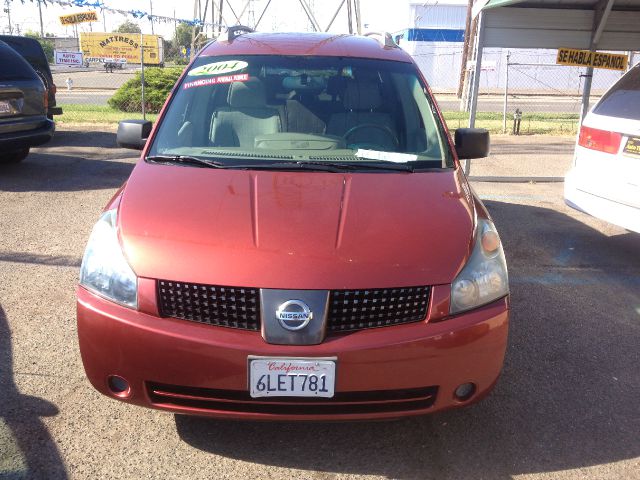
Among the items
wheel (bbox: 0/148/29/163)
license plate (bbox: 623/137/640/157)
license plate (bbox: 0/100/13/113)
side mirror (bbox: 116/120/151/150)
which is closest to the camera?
side mirror (bbox: 116/120/151/150)

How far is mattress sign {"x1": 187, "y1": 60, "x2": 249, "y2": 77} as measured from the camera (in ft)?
13.5

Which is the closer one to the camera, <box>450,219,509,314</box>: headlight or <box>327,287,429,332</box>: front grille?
<box>327,287,429,332</box>: front grille

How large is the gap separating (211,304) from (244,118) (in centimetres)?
172

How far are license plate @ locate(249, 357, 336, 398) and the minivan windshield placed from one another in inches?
53.1

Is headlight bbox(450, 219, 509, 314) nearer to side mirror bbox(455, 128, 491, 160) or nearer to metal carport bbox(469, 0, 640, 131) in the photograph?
side mirror bbox(455, 128, 491, 160)

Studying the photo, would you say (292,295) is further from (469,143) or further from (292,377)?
(469,143)

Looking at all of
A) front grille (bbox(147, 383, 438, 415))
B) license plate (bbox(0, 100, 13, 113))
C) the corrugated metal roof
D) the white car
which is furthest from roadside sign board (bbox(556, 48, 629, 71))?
front grille (bbox(147, 383, 438, 415))

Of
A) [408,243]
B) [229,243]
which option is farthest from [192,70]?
[408,243]

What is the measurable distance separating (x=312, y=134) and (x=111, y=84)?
3356cm

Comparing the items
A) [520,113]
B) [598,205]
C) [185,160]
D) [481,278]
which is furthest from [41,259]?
[520,113]

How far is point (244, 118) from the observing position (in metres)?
3.96

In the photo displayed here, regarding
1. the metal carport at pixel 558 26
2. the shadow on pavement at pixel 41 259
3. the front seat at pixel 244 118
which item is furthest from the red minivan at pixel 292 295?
the metal carport at pixel 558 26

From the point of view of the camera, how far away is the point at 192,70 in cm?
417

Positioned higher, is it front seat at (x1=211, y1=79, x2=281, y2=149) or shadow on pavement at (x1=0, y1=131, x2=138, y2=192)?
front seat at (x1=211, y1=79, x2=281, y2=149)
